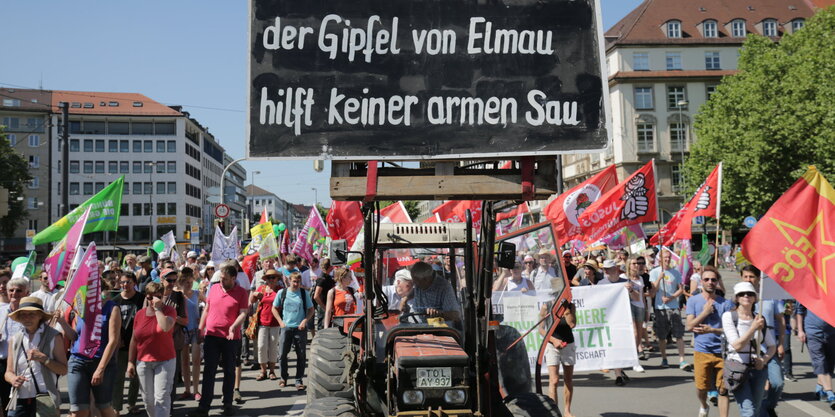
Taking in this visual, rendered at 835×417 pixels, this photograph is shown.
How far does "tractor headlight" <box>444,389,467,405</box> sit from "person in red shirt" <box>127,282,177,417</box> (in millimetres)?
3808

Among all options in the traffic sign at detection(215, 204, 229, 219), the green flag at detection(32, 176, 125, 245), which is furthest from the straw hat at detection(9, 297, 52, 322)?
the traffic sign at detection(215, 204, 229, 219)

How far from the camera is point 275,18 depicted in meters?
4.55

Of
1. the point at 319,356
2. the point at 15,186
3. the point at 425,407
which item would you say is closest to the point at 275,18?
the point at 425,407

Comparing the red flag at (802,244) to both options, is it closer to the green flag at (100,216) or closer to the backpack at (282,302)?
the backpack at (282,302)

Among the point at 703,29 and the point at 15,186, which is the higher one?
the point at 703,29

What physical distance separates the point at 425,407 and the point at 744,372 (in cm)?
Result: 354

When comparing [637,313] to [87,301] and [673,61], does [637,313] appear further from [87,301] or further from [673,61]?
[673,61]

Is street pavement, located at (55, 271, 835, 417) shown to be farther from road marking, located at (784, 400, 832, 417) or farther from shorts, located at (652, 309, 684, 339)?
shorts, located at (652, 309, 684, 339)

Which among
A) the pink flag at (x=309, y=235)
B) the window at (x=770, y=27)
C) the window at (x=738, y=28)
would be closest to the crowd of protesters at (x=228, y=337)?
the pink flag at (x=309, y=235)

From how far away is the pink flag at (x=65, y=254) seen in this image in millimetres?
9111

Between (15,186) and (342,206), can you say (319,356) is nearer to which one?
(342,206)

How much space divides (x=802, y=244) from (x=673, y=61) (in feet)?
198

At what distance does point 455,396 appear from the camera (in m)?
5.21

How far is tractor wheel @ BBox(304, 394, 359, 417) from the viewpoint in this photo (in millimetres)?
5371
